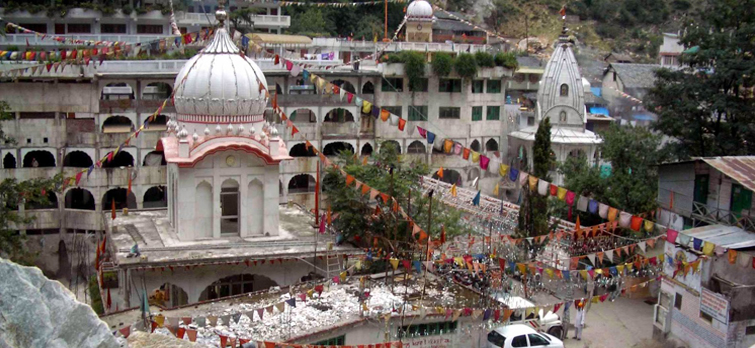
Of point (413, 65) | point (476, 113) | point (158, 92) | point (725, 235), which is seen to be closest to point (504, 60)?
point (476, 113)

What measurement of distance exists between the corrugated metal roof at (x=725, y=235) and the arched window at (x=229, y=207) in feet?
48.7

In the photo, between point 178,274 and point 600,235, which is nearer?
point 178,274

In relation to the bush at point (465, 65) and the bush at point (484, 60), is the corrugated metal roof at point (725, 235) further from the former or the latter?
the bush at point (484, 60)

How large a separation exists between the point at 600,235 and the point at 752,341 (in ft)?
22.2

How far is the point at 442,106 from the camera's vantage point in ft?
162

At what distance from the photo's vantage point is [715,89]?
3228cm

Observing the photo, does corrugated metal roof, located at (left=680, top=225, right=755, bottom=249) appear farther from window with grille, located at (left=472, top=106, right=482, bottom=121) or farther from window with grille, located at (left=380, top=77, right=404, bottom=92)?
window with grille, located at (left=472, top=106, right=482, bottom=121)

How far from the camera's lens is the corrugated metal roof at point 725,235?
2464cm

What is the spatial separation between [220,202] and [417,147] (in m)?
21.8

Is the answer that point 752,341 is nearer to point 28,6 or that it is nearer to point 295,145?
point 295,145

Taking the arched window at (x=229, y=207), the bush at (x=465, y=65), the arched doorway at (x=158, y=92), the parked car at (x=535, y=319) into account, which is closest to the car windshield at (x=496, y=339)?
the parked car at (x=535, y=319)

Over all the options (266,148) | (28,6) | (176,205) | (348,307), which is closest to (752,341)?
(348,307)

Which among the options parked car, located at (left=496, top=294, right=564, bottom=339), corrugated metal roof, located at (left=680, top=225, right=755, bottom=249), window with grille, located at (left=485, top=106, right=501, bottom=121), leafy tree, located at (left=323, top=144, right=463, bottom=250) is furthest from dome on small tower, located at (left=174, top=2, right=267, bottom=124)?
window with grille, located at (left=485, top=106, right=501, bottom=121)

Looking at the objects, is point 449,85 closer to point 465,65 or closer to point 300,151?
point 465,65
